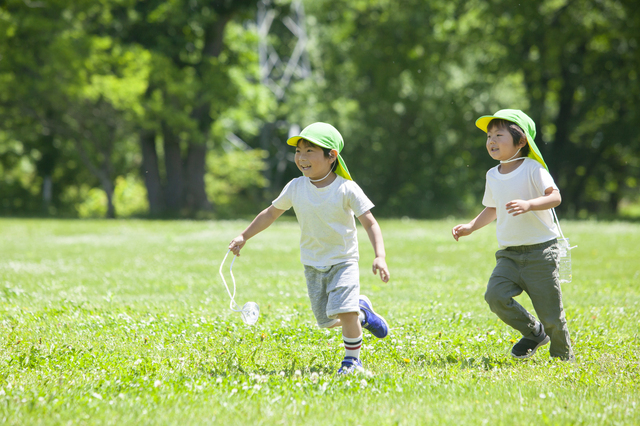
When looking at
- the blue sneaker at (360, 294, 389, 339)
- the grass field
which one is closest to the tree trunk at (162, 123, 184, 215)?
→ the grass field

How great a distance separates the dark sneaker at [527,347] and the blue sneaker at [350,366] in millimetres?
1345

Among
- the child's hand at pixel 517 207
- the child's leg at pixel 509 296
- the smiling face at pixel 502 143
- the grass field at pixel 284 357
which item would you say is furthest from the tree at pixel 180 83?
the child's hand at pixel 517 207

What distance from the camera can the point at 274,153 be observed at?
39938 mm

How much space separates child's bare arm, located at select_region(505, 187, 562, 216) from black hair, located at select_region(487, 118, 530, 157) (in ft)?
1.47

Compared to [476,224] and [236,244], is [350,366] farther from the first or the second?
[476,224]

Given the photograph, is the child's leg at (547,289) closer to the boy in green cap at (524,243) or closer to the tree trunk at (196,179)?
the boy in green cap at (524,243)

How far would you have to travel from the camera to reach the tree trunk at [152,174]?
2889 centimetres

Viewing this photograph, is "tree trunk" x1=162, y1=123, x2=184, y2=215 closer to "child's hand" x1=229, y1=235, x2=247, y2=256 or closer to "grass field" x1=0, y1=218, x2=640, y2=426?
"grass field" x1=0, y1=218, x2=640, y2=426

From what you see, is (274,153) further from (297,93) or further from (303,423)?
(303,423)

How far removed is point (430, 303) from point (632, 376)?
114 inches

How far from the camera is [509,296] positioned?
4887 mm

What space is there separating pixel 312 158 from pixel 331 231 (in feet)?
1.90

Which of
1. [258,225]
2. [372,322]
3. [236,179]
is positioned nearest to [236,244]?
[258,225]

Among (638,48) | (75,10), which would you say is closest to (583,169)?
(638,48)
